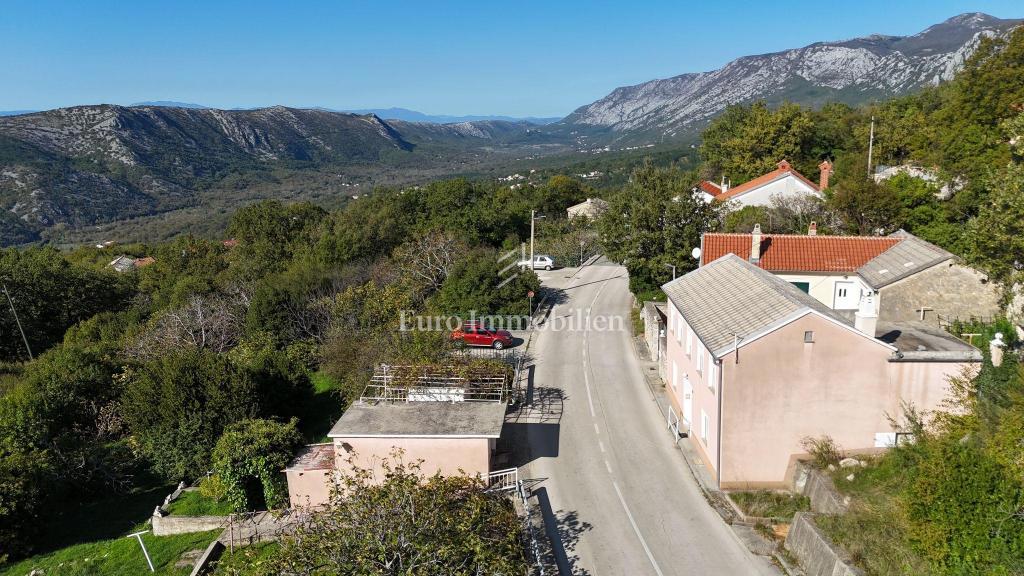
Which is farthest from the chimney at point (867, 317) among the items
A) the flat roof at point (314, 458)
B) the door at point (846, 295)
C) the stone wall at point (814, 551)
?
the flat roof at point (314, 458)

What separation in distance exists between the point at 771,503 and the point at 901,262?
14074 mm

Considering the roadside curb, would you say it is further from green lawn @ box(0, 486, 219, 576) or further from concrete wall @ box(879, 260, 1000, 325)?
green lawn @ box(0, 486, 219, 576)

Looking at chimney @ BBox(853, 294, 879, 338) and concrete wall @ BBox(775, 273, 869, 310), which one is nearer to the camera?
chimney @ BBox(853, 294, 879, 338)

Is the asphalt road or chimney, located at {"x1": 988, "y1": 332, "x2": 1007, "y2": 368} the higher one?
chimney, located at {"x1": 988, "y1": 332, "x2": 1007, "y2": 368}

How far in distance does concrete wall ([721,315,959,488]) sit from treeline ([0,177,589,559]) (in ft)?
40.7

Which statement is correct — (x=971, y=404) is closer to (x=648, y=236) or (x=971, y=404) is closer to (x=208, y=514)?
(x=648, y=236)

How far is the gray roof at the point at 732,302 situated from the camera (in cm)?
1642

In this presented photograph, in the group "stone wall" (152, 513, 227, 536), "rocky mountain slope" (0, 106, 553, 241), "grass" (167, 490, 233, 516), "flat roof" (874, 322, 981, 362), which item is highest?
"rocky mountain slope" (0, 106, 553, 241)

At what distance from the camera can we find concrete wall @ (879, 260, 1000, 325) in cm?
2167

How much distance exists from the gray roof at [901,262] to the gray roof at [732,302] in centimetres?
583

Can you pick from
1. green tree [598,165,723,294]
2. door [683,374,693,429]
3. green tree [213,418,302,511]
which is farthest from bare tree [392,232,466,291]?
door [683,374,693,429]

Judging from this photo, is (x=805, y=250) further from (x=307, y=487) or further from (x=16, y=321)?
(x=16, y=321)

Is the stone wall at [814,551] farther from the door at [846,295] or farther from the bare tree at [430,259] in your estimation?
→ the bare tree at [430,259]

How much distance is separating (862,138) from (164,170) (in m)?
181
